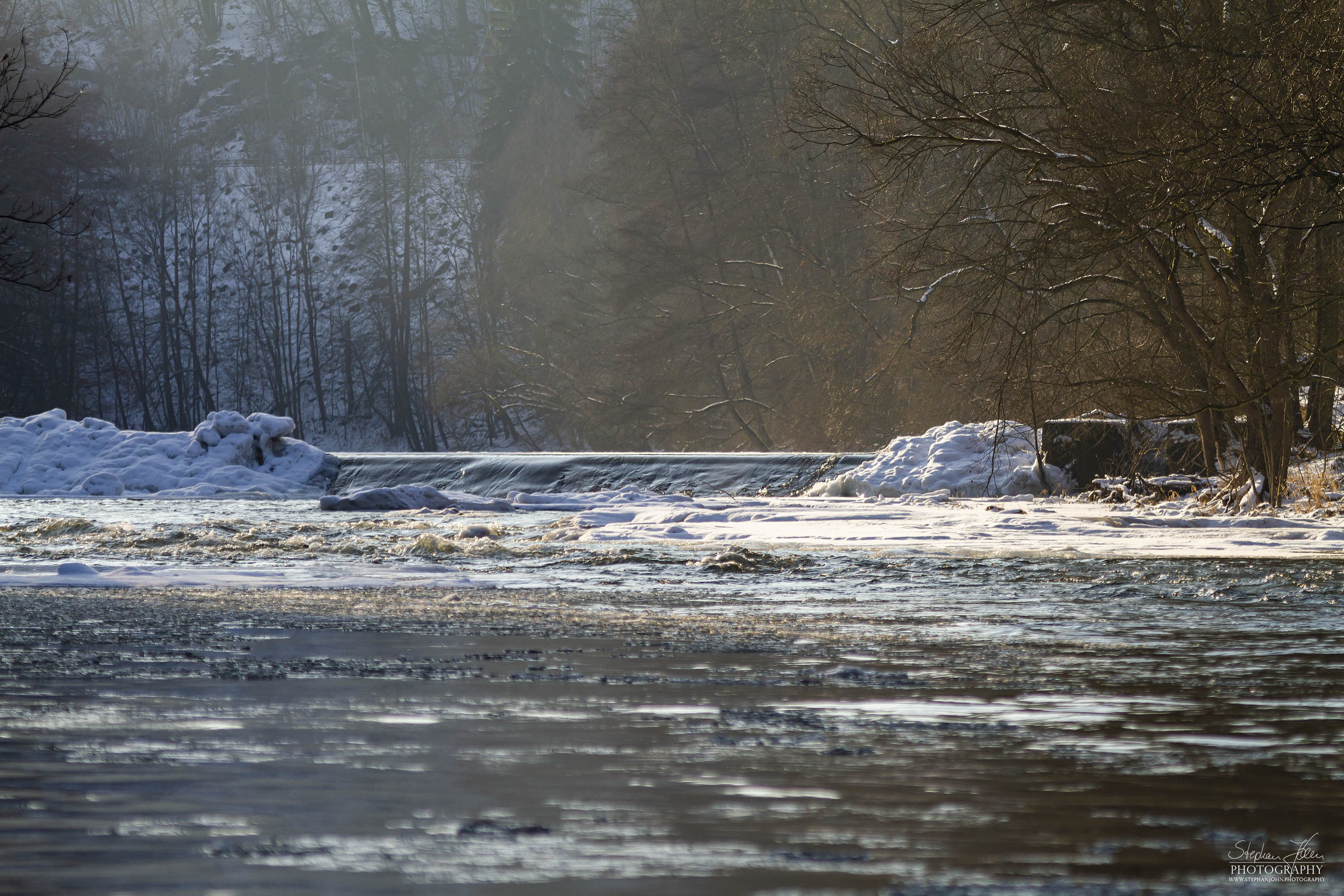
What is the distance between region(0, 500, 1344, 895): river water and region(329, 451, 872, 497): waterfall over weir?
1279 cm

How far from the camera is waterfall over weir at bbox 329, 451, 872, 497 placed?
1859 cm

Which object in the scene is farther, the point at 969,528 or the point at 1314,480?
the point at 1314,480

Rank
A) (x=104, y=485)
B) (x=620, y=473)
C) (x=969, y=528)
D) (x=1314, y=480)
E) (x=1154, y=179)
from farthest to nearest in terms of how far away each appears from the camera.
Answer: (x=104, y=485) → (x=620, y=473) → (x=1314, y=480) → (x=969, y=528) → (x=1154, y=179)

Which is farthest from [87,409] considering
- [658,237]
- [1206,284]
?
[1206,284]

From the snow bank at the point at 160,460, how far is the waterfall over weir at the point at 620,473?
1.22 m

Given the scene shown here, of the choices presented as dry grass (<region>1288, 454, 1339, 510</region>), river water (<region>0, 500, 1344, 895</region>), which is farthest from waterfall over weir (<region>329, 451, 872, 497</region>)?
river water (<region>0, 500, 1344, 895</region>)

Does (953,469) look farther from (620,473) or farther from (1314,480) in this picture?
(1314,480)

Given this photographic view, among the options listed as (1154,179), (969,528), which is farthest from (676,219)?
(1154,179)

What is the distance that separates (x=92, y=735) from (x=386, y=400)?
47.1 metres

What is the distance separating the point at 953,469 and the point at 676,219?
57.7ft

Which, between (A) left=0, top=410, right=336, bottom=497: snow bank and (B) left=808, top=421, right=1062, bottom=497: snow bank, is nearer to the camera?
(B) left=808, top=421, right=1062, bottom=497: snow bank

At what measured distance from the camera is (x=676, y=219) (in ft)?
108
